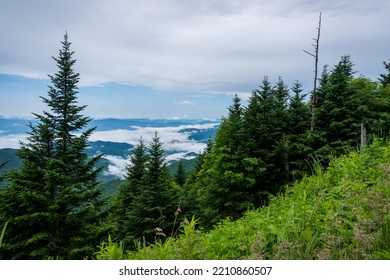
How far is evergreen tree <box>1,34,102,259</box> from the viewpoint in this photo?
15.4 metres

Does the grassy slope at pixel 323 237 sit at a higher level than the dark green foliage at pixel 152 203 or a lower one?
higher

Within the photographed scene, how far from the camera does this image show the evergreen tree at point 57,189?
1540 centimetres

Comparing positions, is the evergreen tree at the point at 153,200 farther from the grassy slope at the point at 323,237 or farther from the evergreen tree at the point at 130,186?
the grassy slope at the point at 323,237

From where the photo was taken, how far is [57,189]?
1677 centimetres

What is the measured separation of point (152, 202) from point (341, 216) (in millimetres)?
19933

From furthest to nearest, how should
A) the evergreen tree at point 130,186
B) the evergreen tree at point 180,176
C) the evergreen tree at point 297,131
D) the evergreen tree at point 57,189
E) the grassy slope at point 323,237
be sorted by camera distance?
the evergreen tree at point 180,176, the evergreen tree at point 130,186, the evergreen tree at point 297,131, the evergreen tree at point 57,189, the grassy slope at point 323,237

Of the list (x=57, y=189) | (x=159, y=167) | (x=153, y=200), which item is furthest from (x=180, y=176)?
(x=57, y=189)

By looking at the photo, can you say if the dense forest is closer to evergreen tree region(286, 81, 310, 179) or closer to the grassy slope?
evergreen tree region(286, 81, 310, 179)

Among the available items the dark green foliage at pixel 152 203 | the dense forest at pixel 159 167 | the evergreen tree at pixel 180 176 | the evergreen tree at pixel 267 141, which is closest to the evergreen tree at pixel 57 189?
the dense forest at pixel 159 167

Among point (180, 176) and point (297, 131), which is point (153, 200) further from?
point (180, 176)

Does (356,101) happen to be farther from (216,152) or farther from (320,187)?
(320,187)

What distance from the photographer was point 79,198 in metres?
16.5

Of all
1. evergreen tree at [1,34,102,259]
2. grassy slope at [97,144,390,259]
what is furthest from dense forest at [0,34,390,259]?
grassy slope at [97,144,390,259]

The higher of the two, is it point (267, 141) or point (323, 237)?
point (267, 141)
